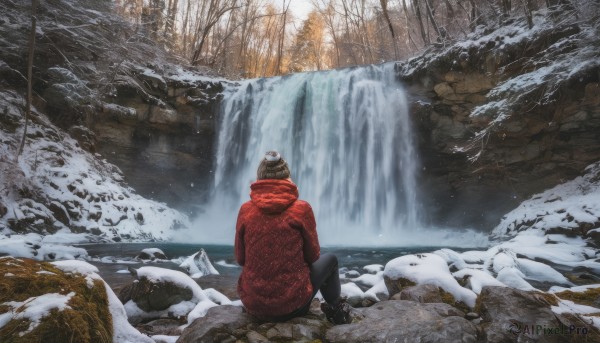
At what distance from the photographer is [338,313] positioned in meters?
2.59

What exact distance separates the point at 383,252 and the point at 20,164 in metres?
10.00

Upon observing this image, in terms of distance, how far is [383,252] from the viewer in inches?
355

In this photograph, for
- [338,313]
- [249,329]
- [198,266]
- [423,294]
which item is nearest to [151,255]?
[198,266]

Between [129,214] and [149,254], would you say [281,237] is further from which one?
[129,214]

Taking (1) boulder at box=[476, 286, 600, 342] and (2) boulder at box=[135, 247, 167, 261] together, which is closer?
(1) boulder at box=[476, 286, 600, 342]

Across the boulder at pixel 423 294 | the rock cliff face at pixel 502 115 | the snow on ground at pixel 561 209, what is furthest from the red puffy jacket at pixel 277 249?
the snow on ground at pixel 561 209

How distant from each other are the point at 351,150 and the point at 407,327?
10.8 metres

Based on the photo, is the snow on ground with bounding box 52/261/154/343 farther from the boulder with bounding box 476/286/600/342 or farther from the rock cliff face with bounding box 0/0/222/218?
the rock cliff face with bounding box 0/0/222/218

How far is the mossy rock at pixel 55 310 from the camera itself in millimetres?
1708

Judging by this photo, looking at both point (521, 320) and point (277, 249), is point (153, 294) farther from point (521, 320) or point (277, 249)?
point (521, 320)

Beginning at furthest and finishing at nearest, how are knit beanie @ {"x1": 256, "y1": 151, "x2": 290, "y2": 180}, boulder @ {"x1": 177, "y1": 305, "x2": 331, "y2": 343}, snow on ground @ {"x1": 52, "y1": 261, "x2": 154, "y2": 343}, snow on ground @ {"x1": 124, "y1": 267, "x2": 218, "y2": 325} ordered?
snow on ground @ {"x1": 124, "y1": 267, "x2": 218, "y2": 325} < knit beanie @ {"x1": 256, "y1": 151, "x2": 290, "y2": 180} < boulder @ {"x1": 177, "y1": 305, "x2": 331, "y2": 343} < snow on ground @ {"x1": 52, "y1": 261, "x2": 154, "y2": 343}

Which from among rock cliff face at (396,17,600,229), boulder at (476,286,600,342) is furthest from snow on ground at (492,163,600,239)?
boulder at (476,286,600,342)

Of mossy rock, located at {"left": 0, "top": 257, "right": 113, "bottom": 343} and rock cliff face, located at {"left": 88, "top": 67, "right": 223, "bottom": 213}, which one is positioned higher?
rock cliff face, located at {"left": 88, "top": 67, "right": 223, "bottom": 213}

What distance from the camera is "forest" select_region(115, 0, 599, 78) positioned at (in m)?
11.1
